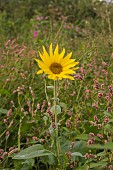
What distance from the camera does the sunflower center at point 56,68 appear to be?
148 centimetres

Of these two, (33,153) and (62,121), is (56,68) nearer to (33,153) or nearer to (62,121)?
(33,153)

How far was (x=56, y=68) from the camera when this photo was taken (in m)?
1.49

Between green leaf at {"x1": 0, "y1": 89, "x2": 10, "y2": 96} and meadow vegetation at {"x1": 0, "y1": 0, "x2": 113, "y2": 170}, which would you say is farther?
green leaf at {"x1": 0, "y1": 89, "x2": 10, "y2": 96}

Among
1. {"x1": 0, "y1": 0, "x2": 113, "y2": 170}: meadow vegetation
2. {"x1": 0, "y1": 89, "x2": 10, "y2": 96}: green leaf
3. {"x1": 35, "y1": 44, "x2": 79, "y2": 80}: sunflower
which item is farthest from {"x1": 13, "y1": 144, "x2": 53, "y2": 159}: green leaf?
{"x1": 0, "y1": 89, "x2": 10, "y2": 96}: green leaf

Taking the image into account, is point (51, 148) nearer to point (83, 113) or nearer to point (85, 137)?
point (85, 137)

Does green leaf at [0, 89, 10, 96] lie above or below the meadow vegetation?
above

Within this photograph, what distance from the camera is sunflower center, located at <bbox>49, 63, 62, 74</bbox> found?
4.84ft

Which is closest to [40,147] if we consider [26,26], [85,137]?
[85,137]

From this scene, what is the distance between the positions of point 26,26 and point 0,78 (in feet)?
12.1

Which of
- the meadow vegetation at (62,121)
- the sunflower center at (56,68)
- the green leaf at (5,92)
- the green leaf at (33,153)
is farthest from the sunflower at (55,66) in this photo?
the green leaf at (5,92)

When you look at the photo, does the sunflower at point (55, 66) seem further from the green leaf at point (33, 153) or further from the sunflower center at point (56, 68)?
the green leaf at point (33, 153)

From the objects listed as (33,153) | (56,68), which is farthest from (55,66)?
(33,153)

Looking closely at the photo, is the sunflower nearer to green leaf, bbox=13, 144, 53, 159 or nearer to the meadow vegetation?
the meadow vegetation

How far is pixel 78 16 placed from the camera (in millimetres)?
7254
